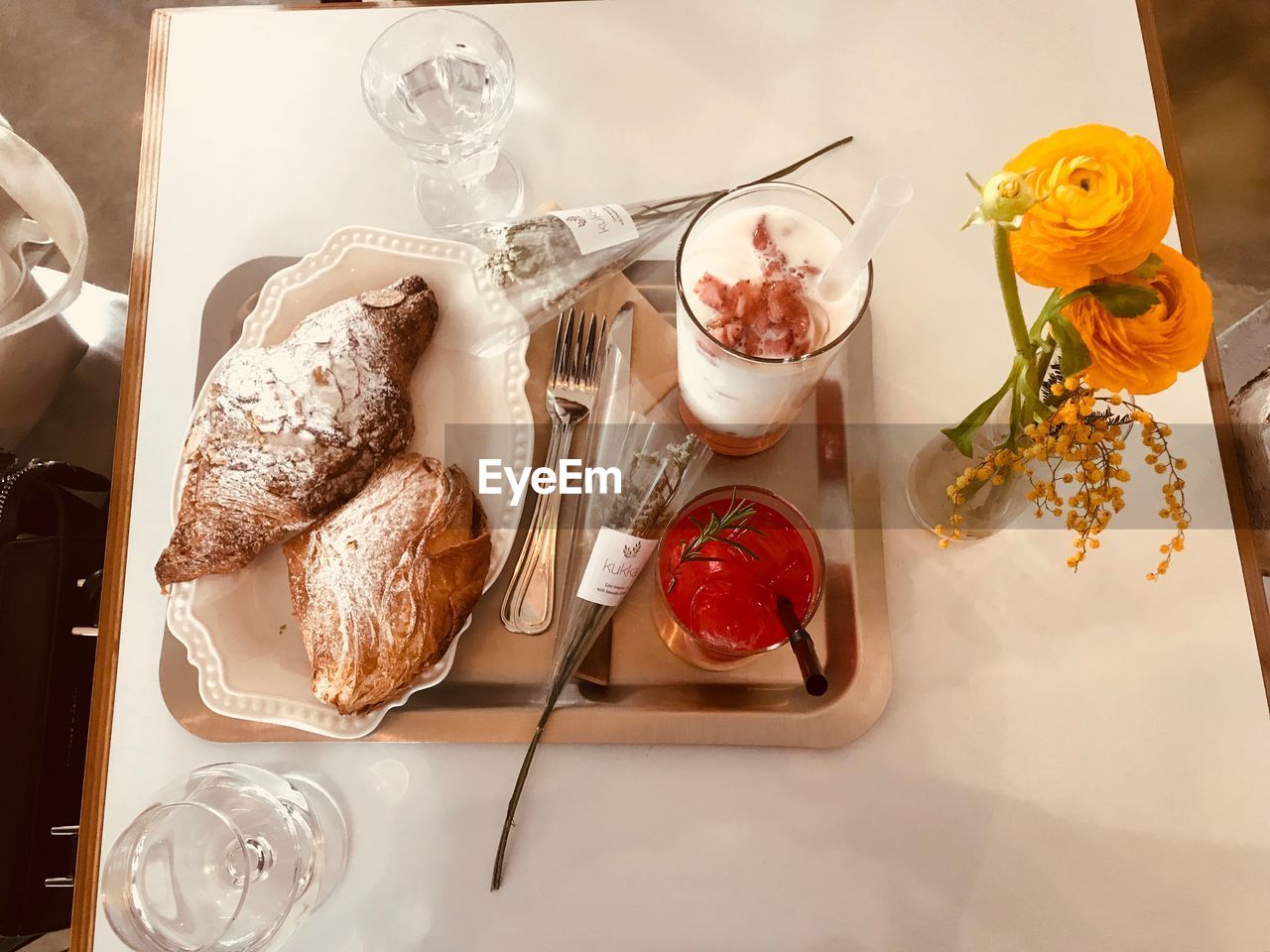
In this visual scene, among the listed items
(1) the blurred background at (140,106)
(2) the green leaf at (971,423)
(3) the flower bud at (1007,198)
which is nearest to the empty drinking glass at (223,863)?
(2) the green leaf at (971,423)

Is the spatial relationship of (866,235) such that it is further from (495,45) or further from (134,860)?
(134,860)

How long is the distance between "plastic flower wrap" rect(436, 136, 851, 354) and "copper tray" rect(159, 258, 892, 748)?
0.98 ft

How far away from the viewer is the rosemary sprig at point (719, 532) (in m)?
0.85

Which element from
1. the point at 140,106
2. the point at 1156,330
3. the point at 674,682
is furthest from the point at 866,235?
the point at 140,106

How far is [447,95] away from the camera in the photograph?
43.4 inches

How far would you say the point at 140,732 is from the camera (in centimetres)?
96

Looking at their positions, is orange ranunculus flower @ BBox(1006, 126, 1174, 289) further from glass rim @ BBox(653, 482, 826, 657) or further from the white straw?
glass rim @ BBox(653, 482, 826, 657)

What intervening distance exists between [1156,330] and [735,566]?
1.43 ft

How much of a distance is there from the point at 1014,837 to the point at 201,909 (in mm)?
869

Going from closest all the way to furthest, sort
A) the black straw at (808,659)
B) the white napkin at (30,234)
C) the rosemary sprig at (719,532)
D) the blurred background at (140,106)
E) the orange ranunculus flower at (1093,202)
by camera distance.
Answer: the orange ranunculus flower at (1093,202)
the black straw at (808,659)
the rosemary sprig at (719,532)
the white napkin at (30,234)
the blurred background at (140,106)

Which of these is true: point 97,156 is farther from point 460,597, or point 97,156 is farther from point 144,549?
point 460,597

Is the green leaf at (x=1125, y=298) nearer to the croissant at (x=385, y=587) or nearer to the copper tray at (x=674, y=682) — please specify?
the copper tray at (x=674, y=682)

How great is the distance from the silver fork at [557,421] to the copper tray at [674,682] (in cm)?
2

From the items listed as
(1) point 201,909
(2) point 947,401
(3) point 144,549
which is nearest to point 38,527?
(3) point 144,549
